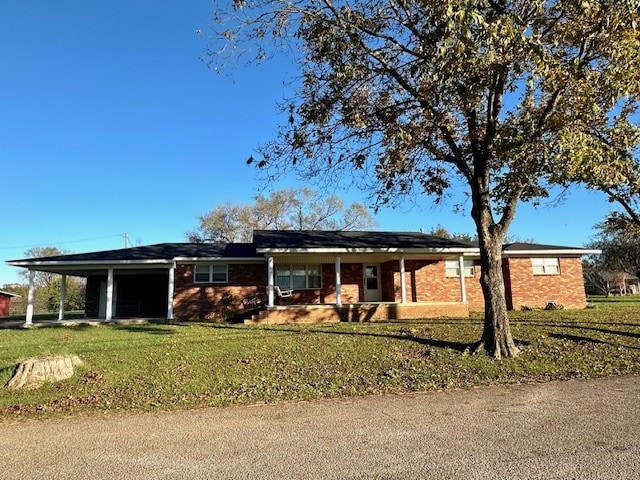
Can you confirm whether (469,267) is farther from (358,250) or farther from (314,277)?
(314,277)

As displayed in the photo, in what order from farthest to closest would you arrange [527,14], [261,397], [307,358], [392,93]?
[392,93], [307,358], [527,14], [261,397]

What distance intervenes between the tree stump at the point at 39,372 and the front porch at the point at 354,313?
8.99m

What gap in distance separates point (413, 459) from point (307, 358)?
601 centimetres

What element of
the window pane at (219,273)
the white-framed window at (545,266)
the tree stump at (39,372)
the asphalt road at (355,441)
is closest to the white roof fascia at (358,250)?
the window pane at (219,273)

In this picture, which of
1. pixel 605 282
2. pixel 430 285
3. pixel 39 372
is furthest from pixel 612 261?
pixel 39 372

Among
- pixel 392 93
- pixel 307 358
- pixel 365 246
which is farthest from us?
pixel 365 246

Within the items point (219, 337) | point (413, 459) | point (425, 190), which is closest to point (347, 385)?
point (413, 459)

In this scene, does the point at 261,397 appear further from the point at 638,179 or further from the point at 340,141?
the point at 638,179

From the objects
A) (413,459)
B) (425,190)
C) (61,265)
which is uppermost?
(425,190)

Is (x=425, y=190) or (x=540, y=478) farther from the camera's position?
(x=425, y=190)

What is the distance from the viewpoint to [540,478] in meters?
4.15

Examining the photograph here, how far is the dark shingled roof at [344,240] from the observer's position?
63.4 feet

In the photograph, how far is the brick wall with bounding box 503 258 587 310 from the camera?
22250 millimetres

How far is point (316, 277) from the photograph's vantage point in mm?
21875
